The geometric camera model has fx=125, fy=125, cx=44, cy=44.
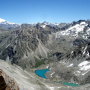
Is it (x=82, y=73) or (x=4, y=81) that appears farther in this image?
(x=82, y=73)

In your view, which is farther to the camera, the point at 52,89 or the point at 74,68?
the point at 74,68

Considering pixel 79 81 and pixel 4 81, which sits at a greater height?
pixel 4 81

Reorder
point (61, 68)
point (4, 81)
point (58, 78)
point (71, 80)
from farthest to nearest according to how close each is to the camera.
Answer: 1. point (61, 68)
2. point (58, 78)
3. point (71, 80)
4. point (4, 81)

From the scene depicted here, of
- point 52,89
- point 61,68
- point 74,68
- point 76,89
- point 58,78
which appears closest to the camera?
point 52,89

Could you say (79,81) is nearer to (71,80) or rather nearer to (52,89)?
(71,80)

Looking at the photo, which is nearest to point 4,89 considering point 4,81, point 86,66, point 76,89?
point 4,81

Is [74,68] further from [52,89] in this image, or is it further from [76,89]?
[52,89]

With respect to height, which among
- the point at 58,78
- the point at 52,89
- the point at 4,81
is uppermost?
the point at 4,81

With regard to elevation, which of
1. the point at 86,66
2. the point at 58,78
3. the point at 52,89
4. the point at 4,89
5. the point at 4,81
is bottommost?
the point at 58,78

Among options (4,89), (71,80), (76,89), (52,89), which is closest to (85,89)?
(76,89)
